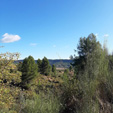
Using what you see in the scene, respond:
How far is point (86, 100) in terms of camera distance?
163 centimetres

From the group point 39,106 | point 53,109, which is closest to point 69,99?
point 53,109

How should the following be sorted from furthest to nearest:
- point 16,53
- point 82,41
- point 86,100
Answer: point 82,41
point 16,53
point 86,100

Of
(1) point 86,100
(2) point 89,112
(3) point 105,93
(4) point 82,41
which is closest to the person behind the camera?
(2) point 89,112

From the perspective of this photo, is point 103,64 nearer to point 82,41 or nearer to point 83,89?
point 83,89

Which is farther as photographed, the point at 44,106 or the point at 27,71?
the point at 27,71

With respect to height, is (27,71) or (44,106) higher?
(44,106)

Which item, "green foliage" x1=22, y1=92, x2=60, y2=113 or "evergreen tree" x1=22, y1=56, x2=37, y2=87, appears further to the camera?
"evergreen tree" x1=22, y1=56, x2=37, y2=87

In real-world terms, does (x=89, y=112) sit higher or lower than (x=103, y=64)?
lower

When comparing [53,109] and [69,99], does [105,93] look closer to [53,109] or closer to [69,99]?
[69,99]

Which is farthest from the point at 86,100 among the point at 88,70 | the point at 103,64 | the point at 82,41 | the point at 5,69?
the point at 82,41

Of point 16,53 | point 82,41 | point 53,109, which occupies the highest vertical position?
point 82,41

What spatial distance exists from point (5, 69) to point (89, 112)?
1819mm

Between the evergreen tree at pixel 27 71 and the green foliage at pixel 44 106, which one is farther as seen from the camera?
the evergreen tree at pixel 27 71

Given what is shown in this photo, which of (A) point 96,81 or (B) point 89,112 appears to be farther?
(A) point 96,81
